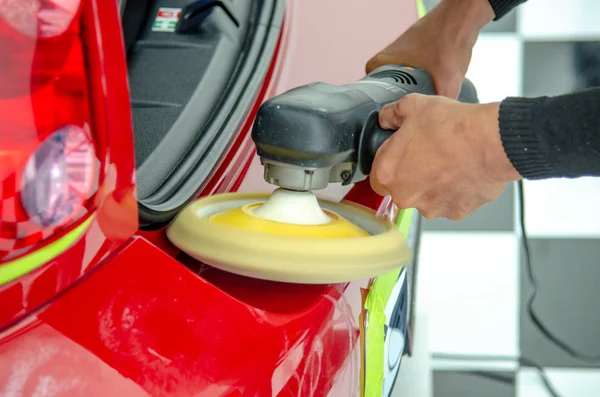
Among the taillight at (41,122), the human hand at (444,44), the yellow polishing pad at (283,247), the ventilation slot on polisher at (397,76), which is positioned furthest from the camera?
the human hand at (444,44)

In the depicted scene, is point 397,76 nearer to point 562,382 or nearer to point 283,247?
point 283,247

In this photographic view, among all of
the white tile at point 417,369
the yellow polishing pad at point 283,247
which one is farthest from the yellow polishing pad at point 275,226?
the white tile at point 417,369

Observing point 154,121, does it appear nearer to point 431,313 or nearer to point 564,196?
point 431,313

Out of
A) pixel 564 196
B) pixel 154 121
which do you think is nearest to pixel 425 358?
pixel 564 196

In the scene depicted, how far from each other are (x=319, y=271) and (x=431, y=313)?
1.10 meters

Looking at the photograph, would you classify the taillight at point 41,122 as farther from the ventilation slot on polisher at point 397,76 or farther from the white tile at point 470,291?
the white tile at point 470,291

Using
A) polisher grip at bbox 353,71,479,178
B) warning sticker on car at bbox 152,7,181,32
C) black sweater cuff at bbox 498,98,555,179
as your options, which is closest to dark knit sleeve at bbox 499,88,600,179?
black sweater cuff at bbox 498,98,555,179

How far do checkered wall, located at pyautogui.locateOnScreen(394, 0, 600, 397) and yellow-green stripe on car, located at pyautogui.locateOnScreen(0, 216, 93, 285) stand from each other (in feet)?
3.79

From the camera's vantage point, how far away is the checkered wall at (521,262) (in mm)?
1424

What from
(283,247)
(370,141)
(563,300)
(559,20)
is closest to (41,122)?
(283,247)

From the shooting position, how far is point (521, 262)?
58.7 inches

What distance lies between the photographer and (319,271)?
42 cm

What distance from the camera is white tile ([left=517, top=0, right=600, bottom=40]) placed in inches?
60.5

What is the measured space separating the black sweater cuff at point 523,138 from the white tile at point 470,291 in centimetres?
98
